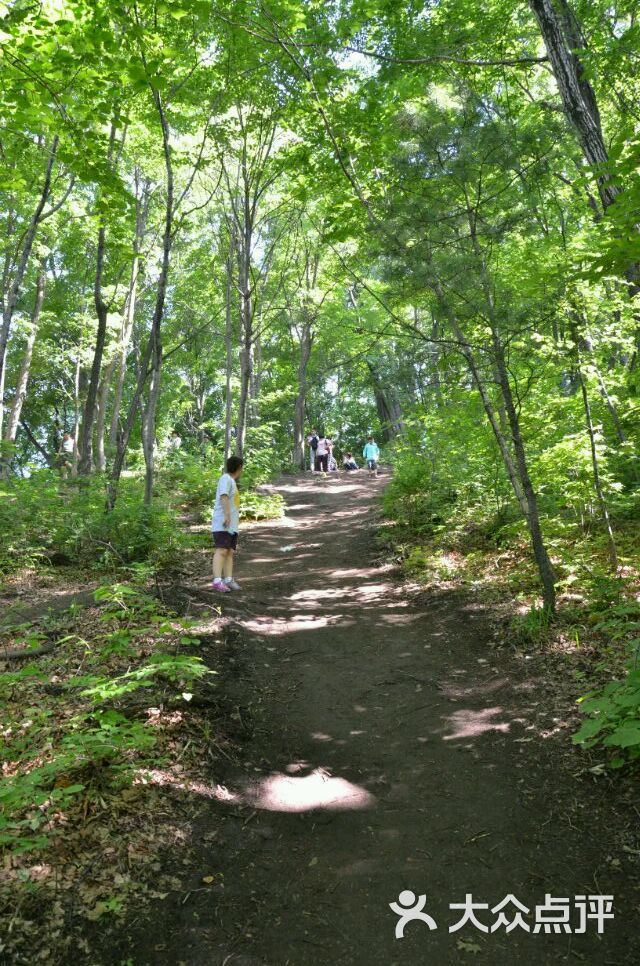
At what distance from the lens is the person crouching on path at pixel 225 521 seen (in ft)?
23.1

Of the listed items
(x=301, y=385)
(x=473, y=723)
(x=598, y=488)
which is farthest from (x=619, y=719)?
(x=301, y=385)

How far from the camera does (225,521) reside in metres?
7.03

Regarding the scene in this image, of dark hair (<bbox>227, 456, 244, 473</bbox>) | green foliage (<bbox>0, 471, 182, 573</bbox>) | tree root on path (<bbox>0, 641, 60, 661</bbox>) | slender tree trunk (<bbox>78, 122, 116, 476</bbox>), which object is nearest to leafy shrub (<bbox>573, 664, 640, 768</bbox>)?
tree root on path (<bbox>0, 641, 60, 661</bbox>)

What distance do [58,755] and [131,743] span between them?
1.35 ft

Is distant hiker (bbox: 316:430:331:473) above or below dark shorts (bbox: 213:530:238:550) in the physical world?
above

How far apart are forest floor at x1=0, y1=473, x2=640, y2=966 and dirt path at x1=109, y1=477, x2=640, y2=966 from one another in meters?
0.01

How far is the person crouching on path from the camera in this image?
7027 millimetres

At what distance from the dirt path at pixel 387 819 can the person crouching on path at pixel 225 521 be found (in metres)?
1.14

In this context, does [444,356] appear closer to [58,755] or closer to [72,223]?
[58,755]

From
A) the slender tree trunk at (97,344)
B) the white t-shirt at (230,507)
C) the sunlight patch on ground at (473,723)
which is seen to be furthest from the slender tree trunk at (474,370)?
the slender tree trunk at (97,344)

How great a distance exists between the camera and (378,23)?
315 inches

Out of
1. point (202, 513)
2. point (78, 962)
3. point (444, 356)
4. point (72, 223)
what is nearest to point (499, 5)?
point (444, 356)

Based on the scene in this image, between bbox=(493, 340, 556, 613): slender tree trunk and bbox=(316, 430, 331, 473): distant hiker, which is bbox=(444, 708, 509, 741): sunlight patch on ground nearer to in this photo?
bbox=(493, 340, 556, 613): slender tree trunk

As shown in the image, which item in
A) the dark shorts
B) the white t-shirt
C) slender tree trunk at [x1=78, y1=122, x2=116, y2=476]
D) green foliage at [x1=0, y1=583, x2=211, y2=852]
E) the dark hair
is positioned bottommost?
green foliage at [x1=0, y1=583, x2=211, y2=852]
